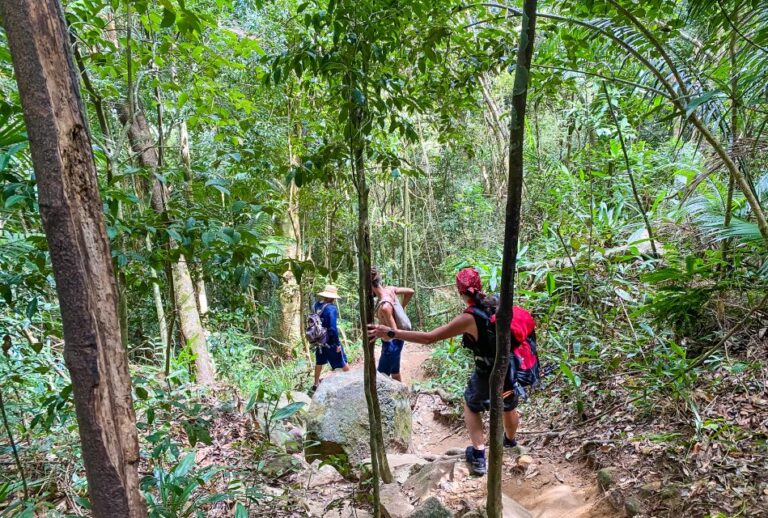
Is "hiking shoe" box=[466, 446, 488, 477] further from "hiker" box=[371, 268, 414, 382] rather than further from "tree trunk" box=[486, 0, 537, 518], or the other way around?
"hiker" box=[371, 268, 414, 382]

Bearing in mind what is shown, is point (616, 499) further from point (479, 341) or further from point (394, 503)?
point (394, 503)

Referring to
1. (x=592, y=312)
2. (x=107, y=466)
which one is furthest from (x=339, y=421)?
(x=107, y=466)

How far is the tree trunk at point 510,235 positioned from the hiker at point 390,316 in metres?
2.84

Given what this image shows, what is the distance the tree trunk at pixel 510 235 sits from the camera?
2.00m

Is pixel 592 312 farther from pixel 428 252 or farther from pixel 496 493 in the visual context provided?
pixel 428 252

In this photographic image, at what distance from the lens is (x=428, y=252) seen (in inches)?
573

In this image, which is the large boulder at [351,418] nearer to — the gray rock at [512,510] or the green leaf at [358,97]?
the gray rock at [512,510]

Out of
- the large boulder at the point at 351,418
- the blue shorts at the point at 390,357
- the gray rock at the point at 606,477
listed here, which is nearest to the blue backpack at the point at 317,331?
the blue shorts at the point at 390,357

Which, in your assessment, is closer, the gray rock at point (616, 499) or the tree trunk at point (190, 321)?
the gray rock at point (616, 499)

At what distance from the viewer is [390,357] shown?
6059 mm

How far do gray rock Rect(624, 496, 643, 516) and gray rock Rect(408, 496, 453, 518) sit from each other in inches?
42.5

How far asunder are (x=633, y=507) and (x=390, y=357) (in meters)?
3.56

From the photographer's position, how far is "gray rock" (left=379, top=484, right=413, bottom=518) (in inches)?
125

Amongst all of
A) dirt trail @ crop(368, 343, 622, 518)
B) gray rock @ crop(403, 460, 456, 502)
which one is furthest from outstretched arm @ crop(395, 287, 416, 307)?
gray rock @ crop(403, 460, 456, 502)
